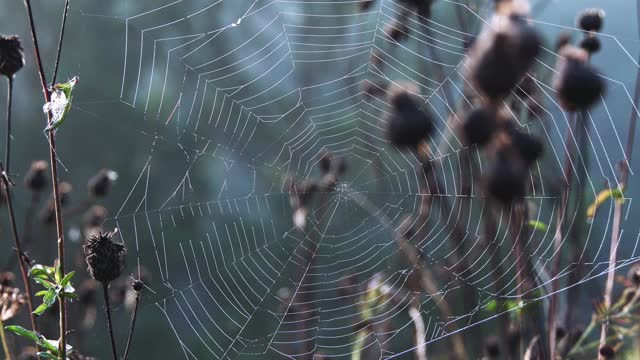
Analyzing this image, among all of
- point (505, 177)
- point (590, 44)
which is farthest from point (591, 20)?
point (505, 177)

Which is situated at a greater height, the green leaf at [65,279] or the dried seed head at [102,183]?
the dried seed head at [102,183]

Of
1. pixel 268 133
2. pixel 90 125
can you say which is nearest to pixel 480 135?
pixel 268 133

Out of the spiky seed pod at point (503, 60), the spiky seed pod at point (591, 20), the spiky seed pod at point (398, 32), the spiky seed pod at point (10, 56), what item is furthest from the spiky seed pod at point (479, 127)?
the spiky seed pod at point (398, 32)

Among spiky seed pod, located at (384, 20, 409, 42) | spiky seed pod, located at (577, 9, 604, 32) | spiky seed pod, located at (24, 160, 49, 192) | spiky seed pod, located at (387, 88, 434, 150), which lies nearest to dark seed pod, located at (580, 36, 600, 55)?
spiky seed pod, located at (577, 9, 604, 32)

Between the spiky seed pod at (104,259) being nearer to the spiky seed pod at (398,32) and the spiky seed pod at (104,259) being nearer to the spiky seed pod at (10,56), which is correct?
the spiky seed pod at (10,56)

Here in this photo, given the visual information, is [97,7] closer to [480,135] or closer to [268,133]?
[268,133]

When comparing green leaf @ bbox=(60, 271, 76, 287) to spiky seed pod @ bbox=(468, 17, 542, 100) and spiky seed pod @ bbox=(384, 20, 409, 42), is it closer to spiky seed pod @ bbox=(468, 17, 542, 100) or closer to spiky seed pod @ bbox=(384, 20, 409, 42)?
spiky seed pod @ bbox=(468, 17, 542, 100)
